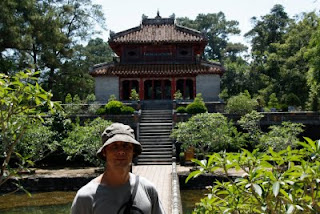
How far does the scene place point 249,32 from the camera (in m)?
48.2

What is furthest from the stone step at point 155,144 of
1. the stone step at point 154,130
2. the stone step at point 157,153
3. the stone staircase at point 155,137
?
the stone step at point 154,130

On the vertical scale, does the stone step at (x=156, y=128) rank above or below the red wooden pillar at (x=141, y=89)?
below

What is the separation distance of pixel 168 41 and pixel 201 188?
14405mm

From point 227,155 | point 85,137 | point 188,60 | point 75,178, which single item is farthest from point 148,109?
point 227,155

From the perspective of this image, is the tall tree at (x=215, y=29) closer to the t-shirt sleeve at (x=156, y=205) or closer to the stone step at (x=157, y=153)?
the stone step at (x=157, y=153)

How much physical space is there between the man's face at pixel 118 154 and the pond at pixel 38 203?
956 centimetres

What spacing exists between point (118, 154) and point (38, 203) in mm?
11181

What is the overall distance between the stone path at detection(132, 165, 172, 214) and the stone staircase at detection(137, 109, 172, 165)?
1.00 metres

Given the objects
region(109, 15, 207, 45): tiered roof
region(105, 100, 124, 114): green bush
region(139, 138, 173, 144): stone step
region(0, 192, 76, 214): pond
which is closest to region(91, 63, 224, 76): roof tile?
region(109, 15, 207, 45): tiered roof

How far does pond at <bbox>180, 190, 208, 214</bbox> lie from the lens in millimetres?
12089

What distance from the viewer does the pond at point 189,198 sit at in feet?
39.7

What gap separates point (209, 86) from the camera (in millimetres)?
27344

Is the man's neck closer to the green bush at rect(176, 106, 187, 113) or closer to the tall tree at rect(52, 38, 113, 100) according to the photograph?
the green bush at rect(176, 106, 187, 113)

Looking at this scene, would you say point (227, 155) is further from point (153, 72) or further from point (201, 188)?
point (153, 72)
